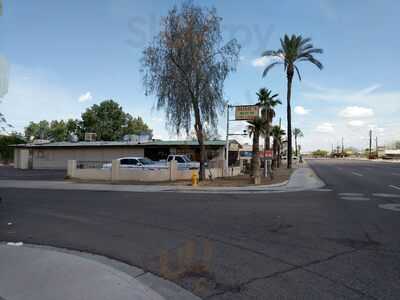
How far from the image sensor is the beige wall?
130 ft

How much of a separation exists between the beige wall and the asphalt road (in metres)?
27.2

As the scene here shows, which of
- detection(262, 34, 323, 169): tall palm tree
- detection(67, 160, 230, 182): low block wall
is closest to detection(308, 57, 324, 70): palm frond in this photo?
detection(262, 34, 323, 169): tall palm tree

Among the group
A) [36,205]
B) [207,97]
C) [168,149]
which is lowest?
[36,205]

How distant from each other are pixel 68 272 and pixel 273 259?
11.4ft

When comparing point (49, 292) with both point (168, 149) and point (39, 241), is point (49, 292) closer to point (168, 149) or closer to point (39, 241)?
point (39, 241)

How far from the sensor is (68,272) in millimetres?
5059

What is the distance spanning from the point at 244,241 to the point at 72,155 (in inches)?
1529

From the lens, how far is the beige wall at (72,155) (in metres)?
39.7

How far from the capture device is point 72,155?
41.6 m

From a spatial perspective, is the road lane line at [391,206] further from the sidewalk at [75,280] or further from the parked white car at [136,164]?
the parked white car at [136,164]

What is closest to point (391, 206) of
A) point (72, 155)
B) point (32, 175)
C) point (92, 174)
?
point (92, 174)

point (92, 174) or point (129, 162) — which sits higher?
point (129, 162)

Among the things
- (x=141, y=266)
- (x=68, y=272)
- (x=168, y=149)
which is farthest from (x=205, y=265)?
(x=168, y=149)

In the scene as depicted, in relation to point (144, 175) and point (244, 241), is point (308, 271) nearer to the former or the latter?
point (244, 241)
